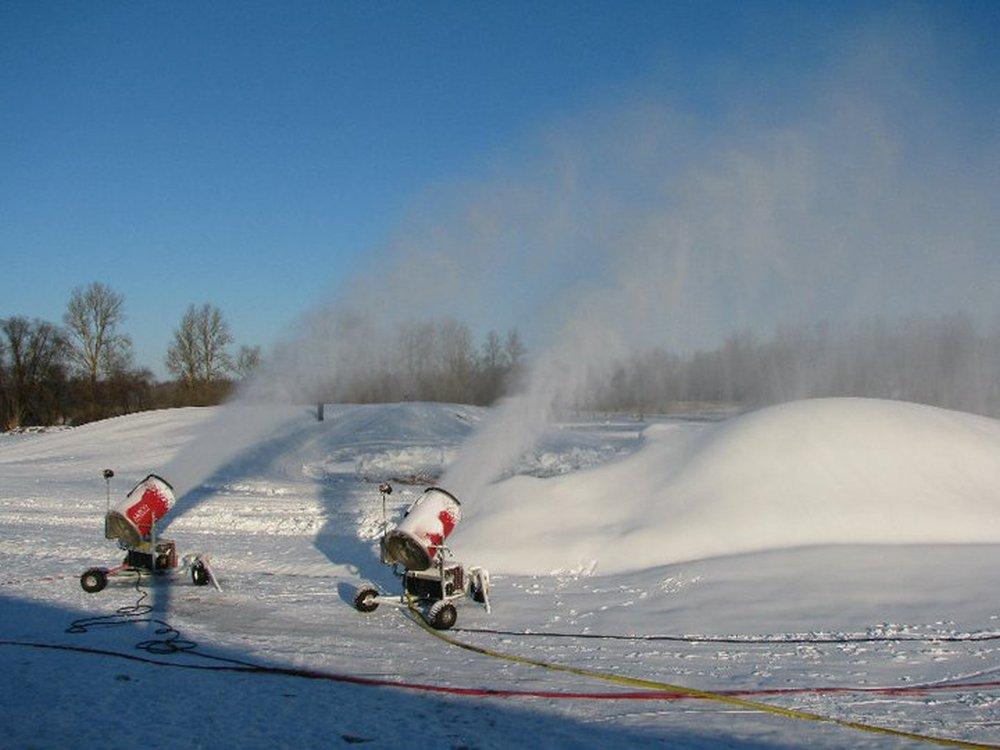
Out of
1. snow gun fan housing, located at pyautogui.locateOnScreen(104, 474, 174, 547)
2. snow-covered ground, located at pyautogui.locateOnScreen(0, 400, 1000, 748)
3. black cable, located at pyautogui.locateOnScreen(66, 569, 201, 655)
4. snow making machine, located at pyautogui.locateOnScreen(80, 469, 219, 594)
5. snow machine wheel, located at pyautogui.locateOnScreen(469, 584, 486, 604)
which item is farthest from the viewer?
snow gun fan housing, located at pyautogui.locateOnScreen(104, 474, 174, 547)

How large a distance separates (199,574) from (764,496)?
855cm

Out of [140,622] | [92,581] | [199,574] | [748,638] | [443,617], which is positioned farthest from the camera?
[199,574]

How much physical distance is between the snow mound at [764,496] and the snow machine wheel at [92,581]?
5.20 m

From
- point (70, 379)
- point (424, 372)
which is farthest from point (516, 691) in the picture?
point (70, 379)

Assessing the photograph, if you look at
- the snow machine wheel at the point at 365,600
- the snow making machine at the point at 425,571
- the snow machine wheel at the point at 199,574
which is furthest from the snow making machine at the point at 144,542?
the snow making machine at the point at 425,571

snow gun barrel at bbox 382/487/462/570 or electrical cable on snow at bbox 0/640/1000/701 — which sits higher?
snow gun barrel at bbox 382/487/462/570

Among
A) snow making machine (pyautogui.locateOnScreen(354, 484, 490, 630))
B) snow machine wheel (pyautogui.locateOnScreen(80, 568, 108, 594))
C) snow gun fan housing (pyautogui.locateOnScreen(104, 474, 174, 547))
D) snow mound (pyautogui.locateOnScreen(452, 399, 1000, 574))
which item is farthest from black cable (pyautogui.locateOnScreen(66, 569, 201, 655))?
snow mound (pyautogui.locateOnScreen(452, 399, 1000, 574))

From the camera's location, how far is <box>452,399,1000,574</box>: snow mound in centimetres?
1198

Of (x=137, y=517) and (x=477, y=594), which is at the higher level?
(x=137, y=517)

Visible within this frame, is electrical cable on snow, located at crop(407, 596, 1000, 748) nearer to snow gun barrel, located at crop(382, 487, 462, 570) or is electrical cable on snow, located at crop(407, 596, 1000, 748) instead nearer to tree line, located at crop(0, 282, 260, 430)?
snow gun barrel, located at crop(382, 487, 462, 570)

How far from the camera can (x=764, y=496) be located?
12688 millimetres

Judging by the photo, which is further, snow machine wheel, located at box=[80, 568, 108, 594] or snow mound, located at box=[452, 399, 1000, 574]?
snow mound, located at box=[452, 399, 1000, 574]

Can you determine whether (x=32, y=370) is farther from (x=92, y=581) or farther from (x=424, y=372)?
(x=92, y=581)

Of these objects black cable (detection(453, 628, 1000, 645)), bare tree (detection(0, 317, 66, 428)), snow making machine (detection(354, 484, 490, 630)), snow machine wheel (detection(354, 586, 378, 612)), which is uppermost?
bare tree (detection(0, 317, 66, 428))
